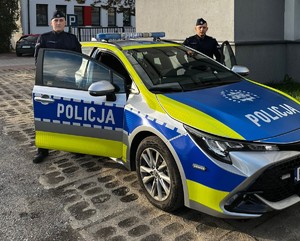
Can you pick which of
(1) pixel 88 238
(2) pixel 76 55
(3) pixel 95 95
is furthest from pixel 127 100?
(1) pixel 88 238

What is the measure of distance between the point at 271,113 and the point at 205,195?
3.18 feet

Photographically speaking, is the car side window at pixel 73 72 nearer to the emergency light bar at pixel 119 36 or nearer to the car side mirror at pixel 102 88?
the car side mirror at pixel 102 88

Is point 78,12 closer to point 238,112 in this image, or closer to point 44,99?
point 44,99

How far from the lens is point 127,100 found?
12.7 feet

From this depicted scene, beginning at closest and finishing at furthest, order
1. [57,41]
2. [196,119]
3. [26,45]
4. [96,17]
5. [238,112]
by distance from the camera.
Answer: [196,119], [238,112], [57,41], [26,45], [96,17]

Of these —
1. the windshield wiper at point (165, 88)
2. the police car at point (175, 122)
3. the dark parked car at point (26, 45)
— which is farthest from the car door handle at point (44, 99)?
the dark parked car at point (26, 45)

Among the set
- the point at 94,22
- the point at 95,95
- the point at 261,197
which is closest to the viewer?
the point at 261,197

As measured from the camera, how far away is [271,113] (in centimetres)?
339

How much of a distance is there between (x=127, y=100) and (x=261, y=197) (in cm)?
162

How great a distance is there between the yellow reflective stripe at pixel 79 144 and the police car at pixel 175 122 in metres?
0.01

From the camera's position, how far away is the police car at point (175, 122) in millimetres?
2973

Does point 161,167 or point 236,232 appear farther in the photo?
point 161,167

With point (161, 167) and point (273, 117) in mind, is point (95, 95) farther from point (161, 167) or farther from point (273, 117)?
point (273, 117)

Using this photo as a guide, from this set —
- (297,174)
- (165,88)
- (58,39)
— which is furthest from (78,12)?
(297,174)
